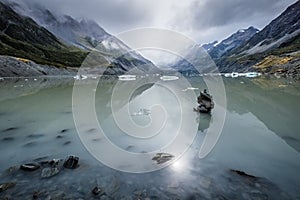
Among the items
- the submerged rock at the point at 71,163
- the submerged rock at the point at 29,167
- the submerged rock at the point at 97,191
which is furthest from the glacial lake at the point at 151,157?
the submerged rock at the point at 71,163

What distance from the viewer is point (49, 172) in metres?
11.7

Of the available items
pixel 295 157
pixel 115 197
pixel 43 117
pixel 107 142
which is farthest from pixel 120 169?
pixel 43 117

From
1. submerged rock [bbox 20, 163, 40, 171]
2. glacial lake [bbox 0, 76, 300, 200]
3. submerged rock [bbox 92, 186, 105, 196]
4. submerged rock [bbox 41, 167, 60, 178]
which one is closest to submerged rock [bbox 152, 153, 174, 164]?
glacial lake [bbox 0, 76, 300, 200]

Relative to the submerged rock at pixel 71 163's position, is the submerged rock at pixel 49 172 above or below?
below

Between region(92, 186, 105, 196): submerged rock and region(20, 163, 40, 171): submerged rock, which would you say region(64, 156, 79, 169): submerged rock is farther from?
region(92, 186, 105, 196): submerged rock

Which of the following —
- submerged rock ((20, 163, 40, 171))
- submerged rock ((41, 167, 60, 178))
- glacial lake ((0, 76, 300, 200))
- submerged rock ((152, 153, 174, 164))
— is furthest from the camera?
submerged rock ((152, 153, 174, 164))

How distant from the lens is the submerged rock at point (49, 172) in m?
11.4

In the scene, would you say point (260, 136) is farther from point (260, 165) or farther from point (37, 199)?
point (37, 199)

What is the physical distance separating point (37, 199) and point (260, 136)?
1808 centimetres

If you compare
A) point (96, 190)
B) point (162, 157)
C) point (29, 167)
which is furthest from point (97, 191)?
point (162, 157)

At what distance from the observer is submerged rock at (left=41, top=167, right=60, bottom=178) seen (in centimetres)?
1140

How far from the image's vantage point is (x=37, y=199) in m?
9.19

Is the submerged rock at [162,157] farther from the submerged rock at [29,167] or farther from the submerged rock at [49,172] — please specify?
the submerged rock at [29,167]

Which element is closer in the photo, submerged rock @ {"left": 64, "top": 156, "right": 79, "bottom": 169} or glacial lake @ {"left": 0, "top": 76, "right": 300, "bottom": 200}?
glacial lake @ {"left": 0, "top": 76, "right": 300, "bottom": 200}
